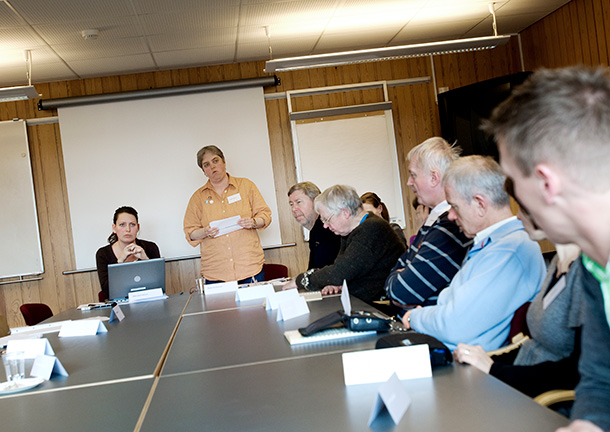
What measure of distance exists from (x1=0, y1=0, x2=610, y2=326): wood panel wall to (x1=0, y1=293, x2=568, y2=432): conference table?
4.51 m

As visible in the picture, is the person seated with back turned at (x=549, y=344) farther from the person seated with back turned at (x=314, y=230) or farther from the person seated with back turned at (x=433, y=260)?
the person seated with back turned at (x=314, y=230)

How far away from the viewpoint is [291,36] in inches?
248

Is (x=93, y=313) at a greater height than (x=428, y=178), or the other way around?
(x=428, y=178)

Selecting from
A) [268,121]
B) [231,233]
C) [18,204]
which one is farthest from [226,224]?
[18,204]

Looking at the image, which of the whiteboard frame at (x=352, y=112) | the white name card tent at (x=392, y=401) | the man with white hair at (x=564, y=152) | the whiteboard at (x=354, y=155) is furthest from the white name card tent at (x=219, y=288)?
the man with white hair at (x=564, y=152)

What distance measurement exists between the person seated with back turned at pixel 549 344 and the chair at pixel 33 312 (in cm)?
389

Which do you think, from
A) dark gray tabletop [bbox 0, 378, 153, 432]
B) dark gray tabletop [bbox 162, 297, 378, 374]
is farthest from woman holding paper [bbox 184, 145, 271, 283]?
dark gray tabletop [bbox 0, 378, 153, 432]

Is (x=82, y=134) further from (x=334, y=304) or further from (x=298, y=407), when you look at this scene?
(x=298, y=407)

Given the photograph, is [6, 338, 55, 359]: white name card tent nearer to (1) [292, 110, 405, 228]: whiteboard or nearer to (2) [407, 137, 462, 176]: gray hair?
(2) [407, 137, 462, 176]: gray hair

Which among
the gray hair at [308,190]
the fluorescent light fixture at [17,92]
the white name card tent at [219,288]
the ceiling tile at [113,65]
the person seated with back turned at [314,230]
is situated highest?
the ceiling tile at [113,65]

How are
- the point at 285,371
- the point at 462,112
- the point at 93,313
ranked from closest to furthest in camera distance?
the point at 285,371 → the point at 93,313 → the point at 462,112

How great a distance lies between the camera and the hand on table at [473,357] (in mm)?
1709

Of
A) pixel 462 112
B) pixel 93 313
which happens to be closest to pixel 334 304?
pixel 93 313

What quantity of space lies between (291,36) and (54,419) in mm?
5331
